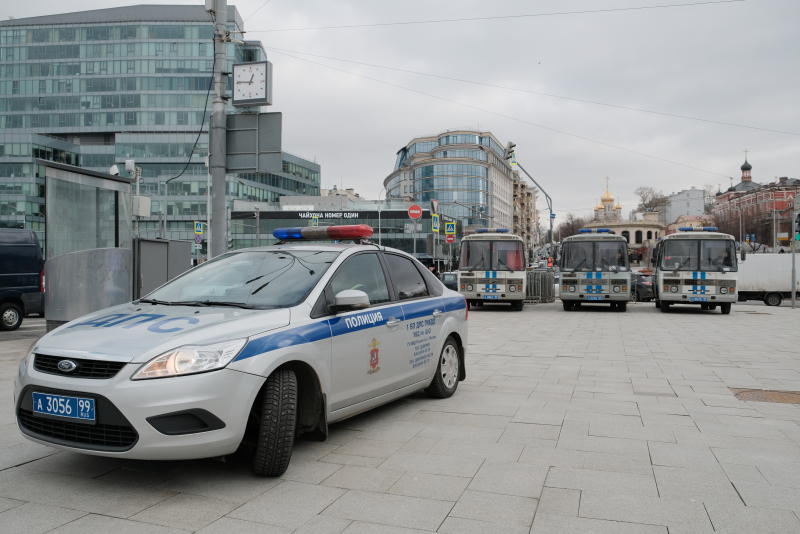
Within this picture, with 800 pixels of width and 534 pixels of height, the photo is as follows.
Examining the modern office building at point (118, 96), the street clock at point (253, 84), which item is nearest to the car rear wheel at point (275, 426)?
the street clock at point (253, 84)

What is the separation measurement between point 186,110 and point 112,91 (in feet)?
34.8

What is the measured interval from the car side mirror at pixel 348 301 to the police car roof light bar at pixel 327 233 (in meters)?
1.13

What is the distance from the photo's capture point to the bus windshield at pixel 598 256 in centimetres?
2181

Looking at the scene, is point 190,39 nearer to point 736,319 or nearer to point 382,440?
point 736,319

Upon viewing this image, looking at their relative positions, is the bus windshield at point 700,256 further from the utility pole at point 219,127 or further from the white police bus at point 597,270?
the utility pole at point 219,127

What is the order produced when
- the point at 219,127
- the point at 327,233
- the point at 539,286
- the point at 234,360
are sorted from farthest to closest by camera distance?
1. the point at 539,286
2. the point at 219,127
3. the point at 327,233
4. the point at 234,360

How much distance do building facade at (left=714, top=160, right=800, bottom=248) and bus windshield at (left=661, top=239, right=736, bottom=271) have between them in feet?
162

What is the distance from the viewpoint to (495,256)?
880 inches

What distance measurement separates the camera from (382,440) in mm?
5164

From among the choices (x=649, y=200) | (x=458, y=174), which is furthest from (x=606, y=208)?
(x=458, y=174)

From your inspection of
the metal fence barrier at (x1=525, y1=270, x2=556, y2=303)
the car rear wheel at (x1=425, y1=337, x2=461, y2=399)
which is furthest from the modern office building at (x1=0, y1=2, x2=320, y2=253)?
the car rear wheel at (x1=425, y1=337, x2=461, y2=399)

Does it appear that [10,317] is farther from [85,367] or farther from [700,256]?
[700,256]

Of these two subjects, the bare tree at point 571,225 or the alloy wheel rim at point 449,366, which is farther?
the bare tree at point 571,225

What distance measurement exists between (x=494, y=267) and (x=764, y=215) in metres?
80.6
